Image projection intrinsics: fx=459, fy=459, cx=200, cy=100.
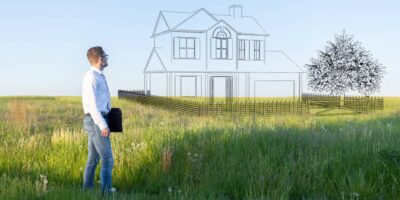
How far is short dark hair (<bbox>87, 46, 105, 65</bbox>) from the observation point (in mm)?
Answer: 6703

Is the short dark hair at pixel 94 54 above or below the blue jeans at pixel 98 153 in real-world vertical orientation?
above

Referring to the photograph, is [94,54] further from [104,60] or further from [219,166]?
[219,166]

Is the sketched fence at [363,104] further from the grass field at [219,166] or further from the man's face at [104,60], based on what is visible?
the man's face at [104,60]

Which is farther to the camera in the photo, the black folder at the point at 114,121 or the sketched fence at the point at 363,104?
the sketched fence at the point at 363,104

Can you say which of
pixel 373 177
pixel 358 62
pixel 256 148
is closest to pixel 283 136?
pixel 256 148

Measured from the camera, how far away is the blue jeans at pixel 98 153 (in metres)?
6.50

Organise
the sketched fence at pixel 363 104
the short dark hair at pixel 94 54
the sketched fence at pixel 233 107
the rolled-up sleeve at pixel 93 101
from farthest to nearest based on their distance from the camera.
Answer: the sketched fence at pixel 363 104 < the sketched fence at pixel 233 107 < the short dark hair at pixel 94 54 < the rolled-up sleeve at pixel 93 101

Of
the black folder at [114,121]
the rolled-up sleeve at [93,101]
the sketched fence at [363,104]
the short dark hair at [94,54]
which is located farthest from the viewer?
the sketched fence at [363,104]

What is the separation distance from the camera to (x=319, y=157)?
779cm

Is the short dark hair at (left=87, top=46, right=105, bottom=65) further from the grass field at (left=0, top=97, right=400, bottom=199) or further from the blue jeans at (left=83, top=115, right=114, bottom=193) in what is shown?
the grass field at (left=0, top=97, right=400, bottom=199)

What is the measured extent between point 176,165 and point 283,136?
7.84ft

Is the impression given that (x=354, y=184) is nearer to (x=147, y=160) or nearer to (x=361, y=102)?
(x=147, y=160)

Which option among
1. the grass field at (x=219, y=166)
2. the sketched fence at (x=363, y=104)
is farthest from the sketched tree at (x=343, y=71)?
the grass field at (x=219, y=166)

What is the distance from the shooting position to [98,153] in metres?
6.77
